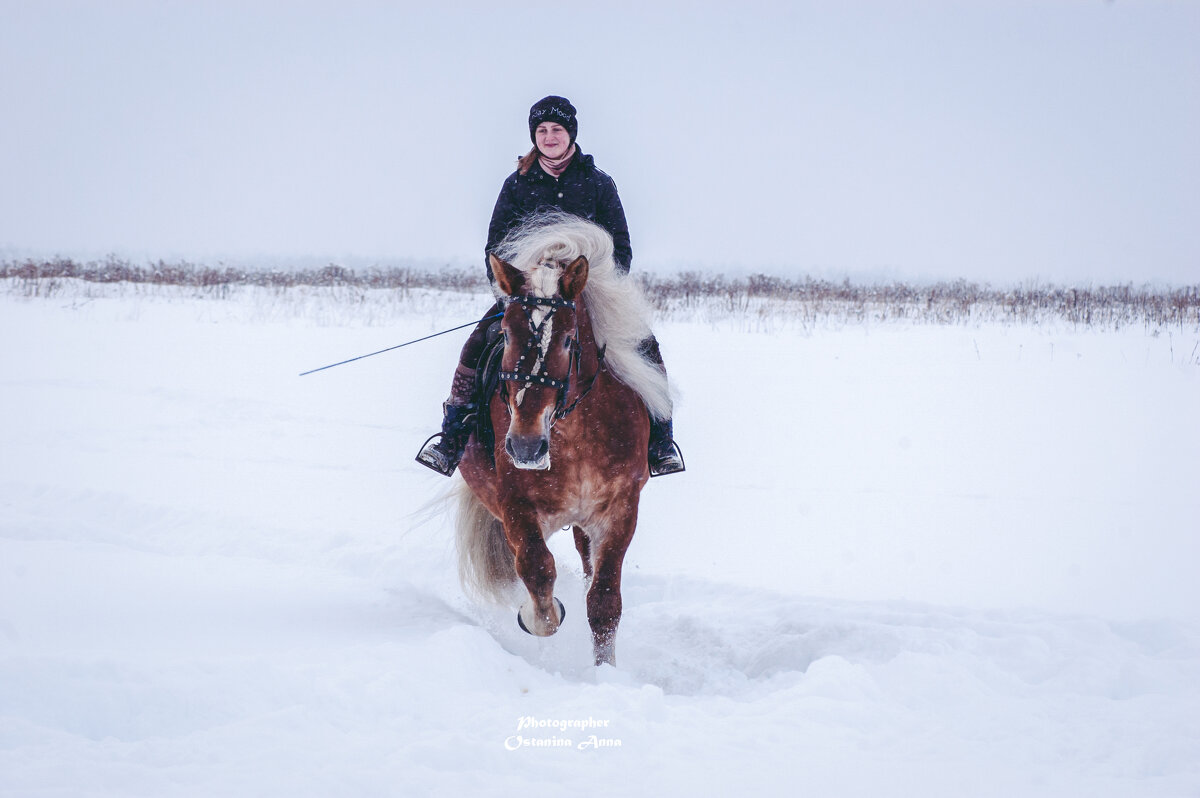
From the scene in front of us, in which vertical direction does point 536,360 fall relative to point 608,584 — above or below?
above

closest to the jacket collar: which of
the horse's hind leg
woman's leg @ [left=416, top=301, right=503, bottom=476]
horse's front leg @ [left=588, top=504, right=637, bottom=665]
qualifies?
woman's leg @ [left=416, top=301, right=503, bottom=476]

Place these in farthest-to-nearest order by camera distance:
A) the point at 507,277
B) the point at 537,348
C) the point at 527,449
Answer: the point at 507,277 → the point at 537,348 → the point at 527,449

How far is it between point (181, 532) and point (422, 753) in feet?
12.2

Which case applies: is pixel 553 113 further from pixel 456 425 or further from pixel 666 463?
pixel 666 463

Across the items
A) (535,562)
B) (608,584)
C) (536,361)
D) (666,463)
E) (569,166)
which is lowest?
(608,584)

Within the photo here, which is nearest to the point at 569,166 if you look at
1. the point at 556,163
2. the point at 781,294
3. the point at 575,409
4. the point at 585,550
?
the point at 556,163

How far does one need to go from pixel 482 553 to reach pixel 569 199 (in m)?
2.17

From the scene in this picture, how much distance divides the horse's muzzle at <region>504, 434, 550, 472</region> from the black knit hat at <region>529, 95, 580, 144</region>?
1740 millimetres

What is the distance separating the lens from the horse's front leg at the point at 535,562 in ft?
12.6

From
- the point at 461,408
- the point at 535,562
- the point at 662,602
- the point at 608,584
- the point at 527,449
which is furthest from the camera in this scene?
the point at 662,602

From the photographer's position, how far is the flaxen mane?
3584 mm

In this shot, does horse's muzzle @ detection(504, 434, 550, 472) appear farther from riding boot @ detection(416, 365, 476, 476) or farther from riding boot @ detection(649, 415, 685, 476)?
riding boot @ detection(649, 415, 685, 476)

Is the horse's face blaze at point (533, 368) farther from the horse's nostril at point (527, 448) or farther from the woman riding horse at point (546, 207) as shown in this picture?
the woman riding horse at point (546, 207)

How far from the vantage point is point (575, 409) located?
12.0 ft
